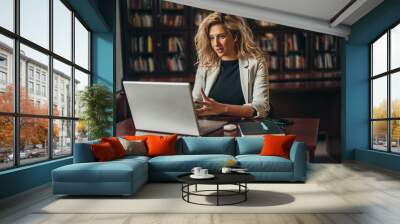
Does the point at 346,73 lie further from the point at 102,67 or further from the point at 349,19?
the point at 102,67

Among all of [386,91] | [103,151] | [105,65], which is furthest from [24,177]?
[386,91]

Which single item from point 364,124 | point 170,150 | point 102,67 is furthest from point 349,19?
point 102,67

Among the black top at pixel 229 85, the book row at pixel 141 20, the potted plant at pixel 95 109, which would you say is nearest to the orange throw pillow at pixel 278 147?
the black top at pixel 229 85

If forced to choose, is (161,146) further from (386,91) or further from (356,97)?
(356,97)

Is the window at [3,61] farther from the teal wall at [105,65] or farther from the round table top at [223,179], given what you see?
the teal wall at [105,65]

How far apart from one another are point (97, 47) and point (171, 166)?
3861mm

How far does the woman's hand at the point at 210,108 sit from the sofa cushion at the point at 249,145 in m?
1.53

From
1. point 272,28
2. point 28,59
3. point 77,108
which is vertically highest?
point 272,28

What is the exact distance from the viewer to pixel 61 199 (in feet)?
15.3

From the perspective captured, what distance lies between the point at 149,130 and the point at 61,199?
138 inches

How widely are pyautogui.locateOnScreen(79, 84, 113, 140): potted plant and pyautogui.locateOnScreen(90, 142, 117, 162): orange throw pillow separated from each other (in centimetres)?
178

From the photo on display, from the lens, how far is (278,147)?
6.21 m

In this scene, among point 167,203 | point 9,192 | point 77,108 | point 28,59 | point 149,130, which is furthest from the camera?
point 149,130

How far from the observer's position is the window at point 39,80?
4.86 meters
